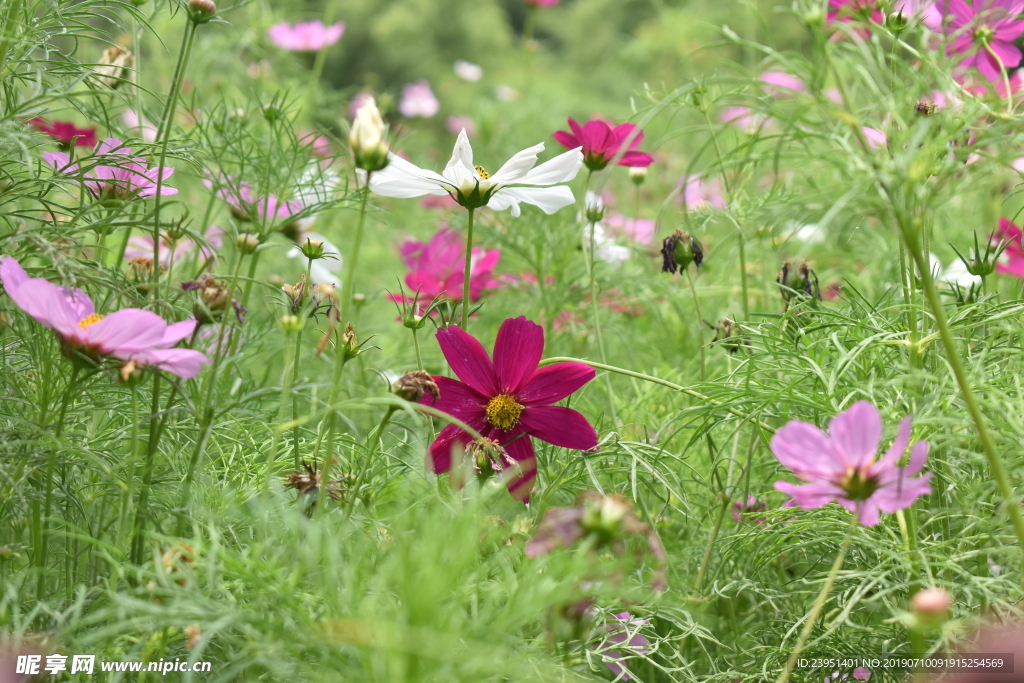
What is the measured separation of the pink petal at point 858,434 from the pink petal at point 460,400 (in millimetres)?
263

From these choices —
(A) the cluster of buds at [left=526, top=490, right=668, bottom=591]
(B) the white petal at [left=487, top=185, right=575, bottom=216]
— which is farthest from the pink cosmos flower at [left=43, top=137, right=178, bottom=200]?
(A) the cluster of buds at [left=526, top=490, right=668, bottom=591]

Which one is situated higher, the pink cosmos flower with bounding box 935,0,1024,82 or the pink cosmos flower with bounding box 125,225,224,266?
the pink cosmos flower with bounding box 935,0,1024,82

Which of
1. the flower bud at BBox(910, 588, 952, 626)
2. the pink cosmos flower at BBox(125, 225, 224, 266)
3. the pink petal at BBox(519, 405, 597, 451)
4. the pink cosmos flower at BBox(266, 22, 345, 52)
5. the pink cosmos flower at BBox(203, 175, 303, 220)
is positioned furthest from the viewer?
the pink cosmos flower at BBox(266, 22, 345, 52)

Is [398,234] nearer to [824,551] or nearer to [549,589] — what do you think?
[824,551]

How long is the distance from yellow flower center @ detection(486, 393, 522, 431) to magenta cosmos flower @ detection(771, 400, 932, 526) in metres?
0.21

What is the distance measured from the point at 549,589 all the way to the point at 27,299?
1.06 feet

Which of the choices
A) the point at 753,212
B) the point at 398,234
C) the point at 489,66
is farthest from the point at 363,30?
the point at 753,212

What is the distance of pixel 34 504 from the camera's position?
0.54 meters

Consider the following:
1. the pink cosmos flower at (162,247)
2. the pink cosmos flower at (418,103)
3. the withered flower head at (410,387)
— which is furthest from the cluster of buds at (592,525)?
the pink cosmos flower at (418,103)

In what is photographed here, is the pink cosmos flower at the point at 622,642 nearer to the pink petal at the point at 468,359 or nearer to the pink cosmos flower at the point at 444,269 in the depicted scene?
the pink petal at the point at 468,359

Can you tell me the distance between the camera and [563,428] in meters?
0.58

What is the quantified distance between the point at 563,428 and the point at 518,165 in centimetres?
20

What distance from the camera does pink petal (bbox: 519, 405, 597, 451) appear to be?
578mm

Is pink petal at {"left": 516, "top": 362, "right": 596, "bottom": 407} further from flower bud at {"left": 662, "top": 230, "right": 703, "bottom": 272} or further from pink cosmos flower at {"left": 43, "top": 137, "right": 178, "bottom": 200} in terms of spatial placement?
pink cosmos flower at {"left": 43, "top": 137, "right": 178, "bottom": 200}
